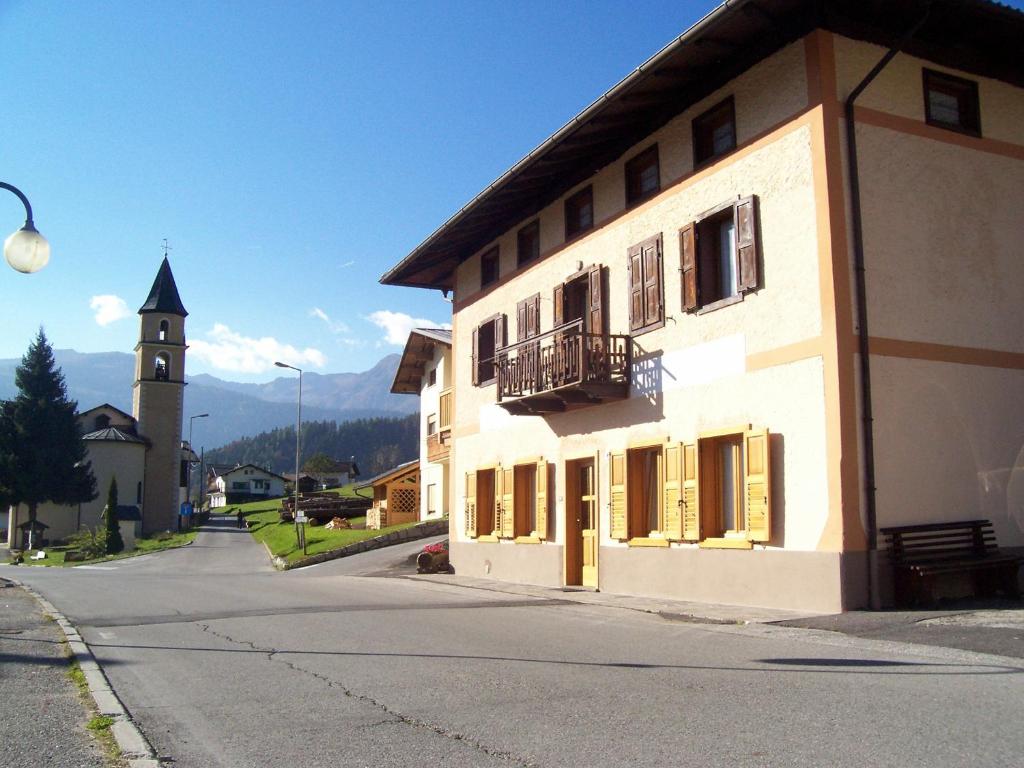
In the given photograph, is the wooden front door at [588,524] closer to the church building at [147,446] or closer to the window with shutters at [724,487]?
the window with shutters at [724,487]

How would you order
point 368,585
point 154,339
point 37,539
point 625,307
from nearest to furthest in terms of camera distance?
point 625,307 < point 368,585 < point 37,539 < point 154,339

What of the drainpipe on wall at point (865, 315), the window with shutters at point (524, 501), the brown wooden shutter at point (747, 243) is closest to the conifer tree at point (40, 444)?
the window with shutters at point (524, 501)

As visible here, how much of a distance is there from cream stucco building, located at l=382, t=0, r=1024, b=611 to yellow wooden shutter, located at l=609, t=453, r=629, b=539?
47 millimetres

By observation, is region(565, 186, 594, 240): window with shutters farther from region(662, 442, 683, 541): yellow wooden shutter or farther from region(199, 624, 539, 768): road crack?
region(199, 624, 539, 768): road crack

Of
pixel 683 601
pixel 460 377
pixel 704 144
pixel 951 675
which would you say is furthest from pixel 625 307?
pixel 951 675

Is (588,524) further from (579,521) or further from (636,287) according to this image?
(636,287)

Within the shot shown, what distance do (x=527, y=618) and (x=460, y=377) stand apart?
11931 mm

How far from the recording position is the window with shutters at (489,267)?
22.8 metres

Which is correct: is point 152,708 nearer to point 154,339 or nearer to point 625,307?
point 625,307

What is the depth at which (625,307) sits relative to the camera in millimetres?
16969

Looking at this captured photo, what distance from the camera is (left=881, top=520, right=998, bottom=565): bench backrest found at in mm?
11875

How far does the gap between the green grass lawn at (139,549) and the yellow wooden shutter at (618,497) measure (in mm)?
37772

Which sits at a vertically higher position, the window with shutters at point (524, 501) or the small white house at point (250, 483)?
the small white house at point (250, 483)

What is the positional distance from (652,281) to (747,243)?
256 centimetres
